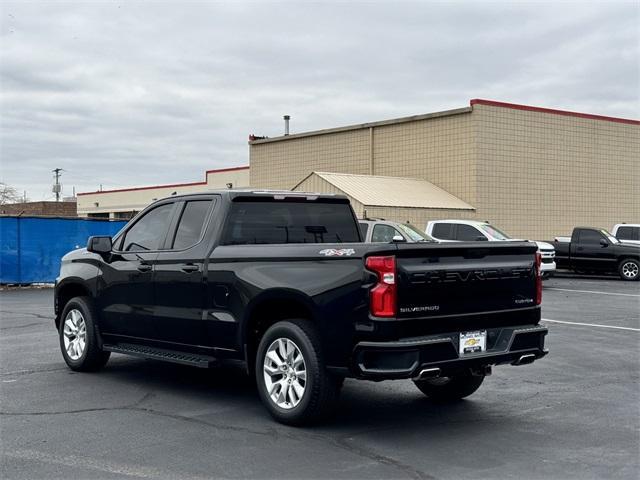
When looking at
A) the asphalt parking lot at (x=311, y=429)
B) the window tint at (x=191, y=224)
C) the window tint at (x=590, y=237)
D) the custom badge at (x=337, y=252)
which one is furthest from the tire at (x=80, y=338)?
the window tint at (x=590, y=237)

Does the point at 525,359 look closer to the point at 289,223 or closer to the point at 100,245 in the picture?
the point at 289,223

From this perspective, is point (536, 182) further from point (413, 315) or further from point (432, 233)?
point (413, 315)

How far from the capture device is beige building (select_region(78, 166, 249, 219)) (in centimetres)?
5242

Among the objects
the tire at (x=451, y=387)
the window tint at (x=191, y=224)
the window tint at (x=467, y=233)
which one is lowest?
the tire at (x=451, y=387)

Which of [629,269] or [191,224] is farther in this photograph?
[629,269]

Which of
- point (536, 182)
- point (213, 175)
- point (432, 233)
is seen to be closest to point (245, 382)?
point (432, 233)

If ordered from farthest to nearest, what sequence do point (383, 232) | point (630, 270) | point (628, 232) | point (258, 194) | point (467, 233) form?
point (628, 232)
point (630, 270)
point (467, 233)
point (383, 232)
point (258, 194)

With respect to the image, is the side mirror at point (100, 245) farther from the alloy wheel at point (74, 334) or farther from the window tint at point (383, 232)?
the window tint at point (383, 232)

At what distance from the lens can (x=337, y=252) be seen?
6.47 m

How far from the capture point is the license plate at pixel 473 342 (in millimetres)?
6566

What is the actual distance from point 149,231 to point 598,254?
68.4ft

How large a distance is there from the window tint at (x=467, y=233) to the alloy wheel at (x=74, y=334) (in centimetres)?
1459

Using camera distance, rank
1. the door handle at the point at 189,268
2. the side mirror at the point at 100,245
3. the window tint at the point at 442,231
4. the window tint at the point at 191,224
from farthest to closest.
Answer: the window tint at the point at 442,231
the side mirror at the point at 100,245
the window tint at the point at 191,224
the door handle at the point at 189,268

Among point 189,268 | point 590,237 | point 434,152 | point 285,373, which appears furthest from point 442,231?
point 285,373
